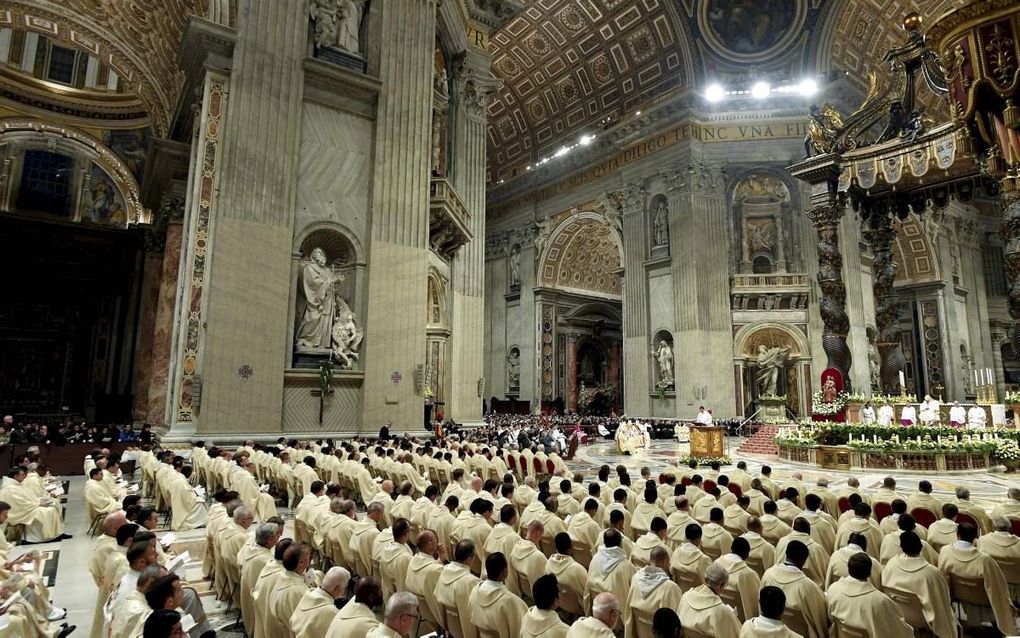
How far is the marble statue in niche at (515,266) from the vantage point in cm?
3241

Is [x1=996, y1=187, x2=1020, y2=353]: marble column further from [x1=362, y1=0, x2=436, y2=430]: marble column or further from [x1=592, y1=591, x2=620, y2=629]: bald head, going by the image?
[x1=592, y1=591, x2=620, y2=629]: bald head

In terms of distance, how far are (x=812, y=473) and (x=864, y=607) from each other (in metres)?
9.66

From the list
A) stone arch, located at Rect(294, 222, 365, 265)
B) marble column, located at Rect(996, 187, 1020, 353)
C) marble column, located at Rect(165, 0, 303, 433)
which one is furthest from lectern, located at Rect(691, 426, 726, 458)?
marble column, located at Rect(165, 0, 303, 433)

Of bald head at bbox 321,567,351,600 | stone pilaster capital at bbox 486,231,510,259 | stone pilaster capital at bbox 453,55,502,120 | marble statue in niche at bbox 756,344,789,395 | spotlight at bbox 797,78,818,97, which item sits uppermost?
spotlight at bbox 797,78,818,97

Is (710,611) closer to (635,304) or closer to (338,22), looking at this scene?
(338,22)

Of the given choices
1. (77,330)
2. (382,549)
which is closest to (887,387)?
(382,549)

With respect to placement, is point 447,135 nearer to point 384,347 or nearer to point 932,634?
point 384,347

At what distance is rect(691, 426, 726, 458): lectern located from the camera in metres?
13.7

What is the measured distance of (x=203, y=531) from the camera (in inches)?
292

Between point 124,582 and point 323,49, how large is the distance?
43.9ft

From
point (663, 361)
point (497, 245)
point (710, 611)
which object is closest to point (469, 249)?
point (663, 361)

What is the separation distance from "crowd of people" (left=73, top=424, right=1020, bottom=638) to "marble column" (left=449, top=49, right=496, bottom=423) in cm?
1115

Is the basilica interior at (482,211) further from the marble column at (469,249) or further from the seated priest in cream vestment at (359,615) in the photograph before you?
the seated priest in cream vestment at (359,615)

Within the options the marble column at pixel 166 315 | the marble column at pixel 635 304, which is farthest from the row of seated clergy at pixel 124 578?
the marble column at pixel 635 304
